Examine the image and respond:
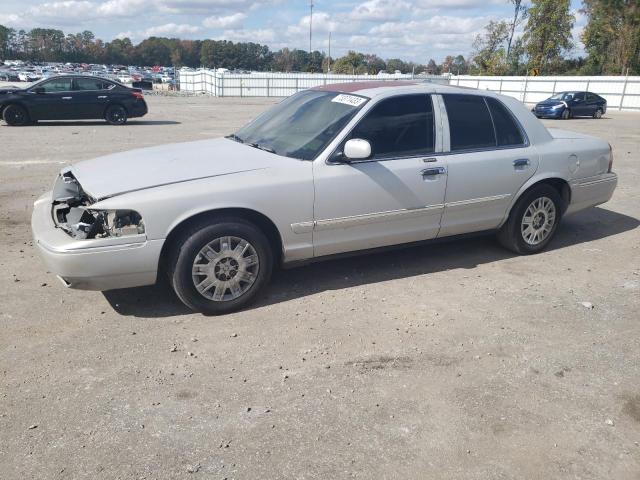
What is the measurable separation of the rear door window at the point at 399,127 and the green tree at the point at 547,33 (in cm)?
4789

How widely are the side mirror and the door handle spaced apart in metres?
0.71

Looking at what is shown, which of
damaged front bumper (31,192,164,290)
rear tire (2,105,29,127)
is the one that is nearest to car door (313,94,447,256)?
damaged front bumper (31,192,164,290)

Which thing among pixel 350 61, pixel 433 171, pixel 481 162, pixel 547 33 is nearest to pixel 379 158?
pixel 433 171

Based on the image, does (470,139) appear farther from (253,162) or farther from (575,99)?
(575,99)

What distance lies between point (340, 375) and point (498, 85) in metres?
40.5

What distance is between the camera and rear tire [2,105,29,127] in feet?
51.7

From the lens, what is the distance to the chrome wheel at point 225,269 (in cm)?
406

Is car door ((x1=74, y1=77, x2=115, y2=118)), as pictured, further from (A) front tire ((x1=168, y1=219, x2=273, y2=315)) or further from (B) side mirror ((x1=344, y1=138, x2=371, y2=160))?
(B) side mirror ((x1=344, y1=138, x2=371, y2=160))

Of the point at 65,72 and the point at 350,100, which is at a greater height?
the point at 350,100

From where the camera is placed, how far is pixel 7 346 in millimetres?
3709

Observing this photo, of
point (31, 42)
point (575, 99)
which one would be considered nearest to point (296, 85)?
point (575, 99)

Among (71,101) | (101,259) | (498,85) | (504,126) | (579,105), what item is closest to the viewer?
(101,259)

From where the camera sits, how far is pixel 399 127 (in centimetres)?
475

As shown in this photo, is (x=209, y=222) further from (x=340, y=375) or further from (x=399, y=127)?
(x=399, y=127)
